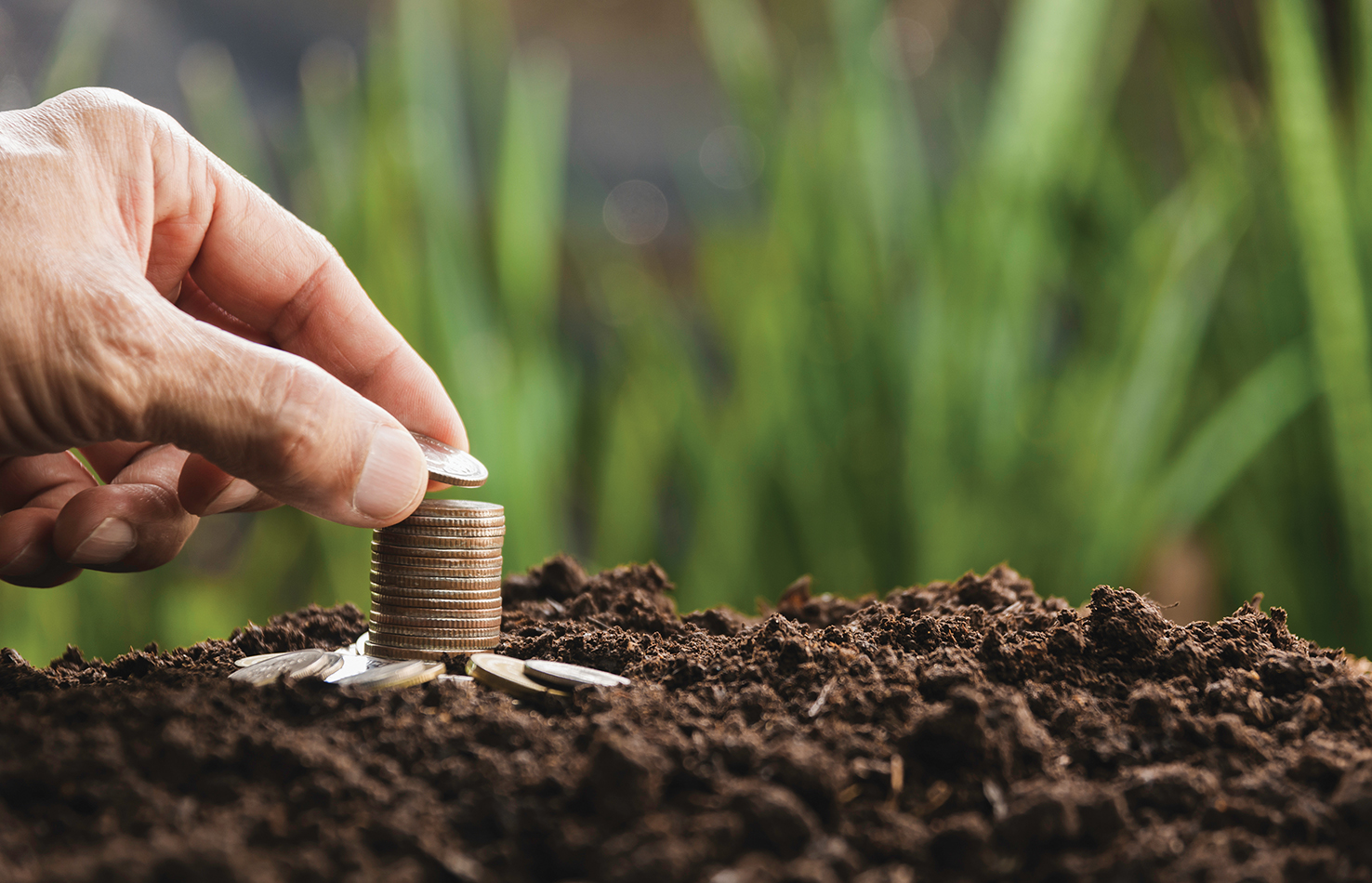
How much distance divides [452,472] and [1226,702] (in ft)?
1.96

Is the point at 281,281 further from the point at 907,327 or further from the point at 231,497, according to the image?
the point at 907,327

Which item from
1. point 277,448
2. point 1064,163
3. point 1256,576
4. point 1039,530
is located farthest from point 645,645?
point 1256,576

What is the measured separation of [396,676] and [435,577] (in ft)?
0.37

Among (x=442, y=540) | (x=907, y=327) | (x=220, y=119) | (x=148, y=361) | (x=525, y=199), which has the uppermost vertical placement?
(x=220, y=119)

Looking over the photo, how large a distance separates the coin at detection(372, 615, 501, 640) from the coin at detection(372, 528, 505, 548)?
0.06 metres

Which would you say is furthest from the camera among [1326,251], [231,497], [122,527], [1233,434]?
[1233,434]

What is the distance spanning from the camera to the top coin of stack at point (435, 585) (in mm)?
772

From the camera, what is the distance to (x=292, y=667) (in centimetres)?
69

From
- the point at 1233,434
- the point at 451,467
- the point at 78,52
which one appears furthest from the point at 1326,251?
the point at 78,52

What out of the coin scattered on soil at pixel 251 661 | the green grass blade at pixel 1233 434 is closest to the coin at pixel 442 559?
the coin scattered on soil at pixel 251 661

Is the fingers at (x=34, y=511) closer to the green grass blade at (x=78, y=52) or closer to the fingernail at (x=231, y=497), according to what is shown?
the fingernail at (x=231, y=497)

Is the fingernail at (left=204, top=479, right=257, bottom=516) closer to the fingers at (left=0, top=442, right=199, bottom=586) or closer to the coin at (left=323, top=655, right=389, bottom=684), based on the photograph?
the fingers at (left=0, top=442, right=199, bottom=586)

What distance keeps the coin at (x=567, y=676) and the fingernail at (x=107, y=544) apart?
0.44 metres

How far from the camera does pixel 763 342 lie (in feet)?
6.18
